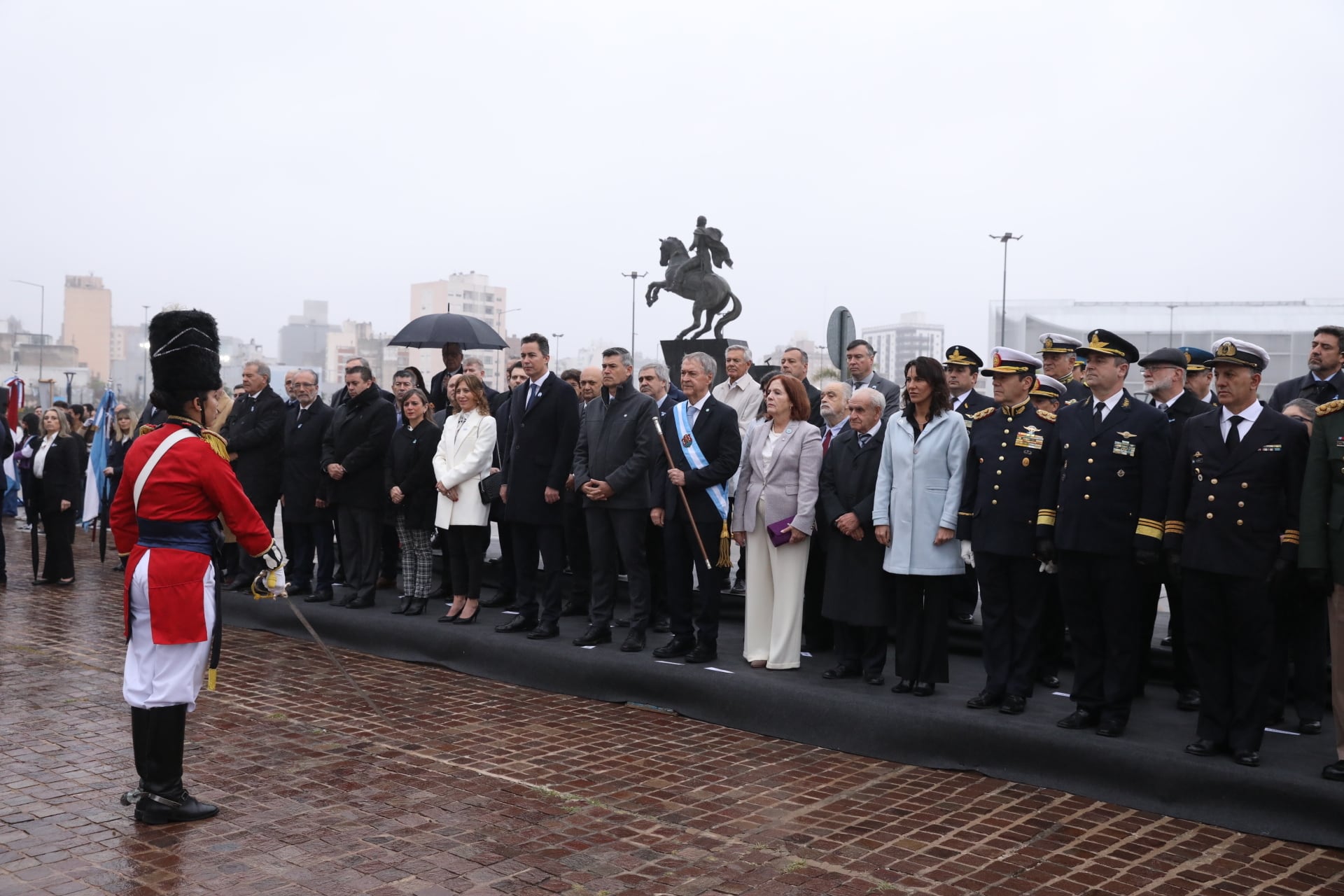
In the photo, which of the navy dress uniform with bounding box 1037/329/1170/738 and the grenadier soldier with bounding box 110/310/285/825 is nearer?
the grenadier soldier with bounding box 110/310/285/825

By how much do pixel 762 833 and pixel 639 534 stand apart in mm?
3325

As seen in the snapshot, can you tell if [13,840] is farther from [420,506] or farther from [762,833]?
[420,506]

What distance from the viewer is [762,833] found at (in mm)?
4965

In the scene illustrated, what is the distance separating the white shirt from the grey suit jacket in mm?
2375

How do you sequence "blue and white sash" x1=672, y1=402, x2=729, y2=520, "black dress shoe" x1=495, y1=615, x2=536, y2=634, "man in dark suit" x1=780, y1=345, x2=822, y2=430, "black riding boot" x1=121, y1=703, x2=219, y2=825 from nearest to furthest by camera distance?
"black riding boot" x1=121, y1=703, x2=219, y2=825 → "blue and white sash" x1=672, y1=402, x2=729, y2=520 → "black dress shoe" x1=495, y1=615, x2=536, y2=634 → "man in dark suit" x1=780, y1=345, x2=822, y2=430

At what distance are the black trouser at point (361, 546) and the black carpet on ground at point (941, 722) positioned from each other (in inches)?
24.0

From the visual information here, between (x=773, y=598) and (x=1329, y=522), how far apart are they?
3.21 m

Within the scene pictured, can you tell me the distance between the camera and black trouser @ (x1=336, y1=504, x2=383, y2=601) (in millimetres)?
9594

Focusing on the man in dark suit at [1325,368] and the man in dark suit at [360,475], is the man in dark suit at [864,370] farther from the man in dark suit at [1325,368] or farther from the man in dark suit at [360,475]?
the man in dark suit at [360,475]

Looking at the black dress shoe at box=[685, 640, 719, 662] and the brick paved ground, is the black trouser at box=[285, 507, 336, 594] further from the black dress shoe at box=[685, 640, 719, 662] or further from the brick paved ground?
the black dress shoe at box=[685, 640, 719, 662]

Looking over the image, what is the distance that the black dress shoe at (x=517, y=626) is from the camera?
8414 mm

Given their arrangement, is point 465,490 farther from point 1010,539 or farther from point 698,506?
point 1010,539

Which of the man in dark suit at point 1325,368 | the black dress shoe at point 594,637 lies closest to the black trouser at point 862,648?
the black dress shoe at point 594,637

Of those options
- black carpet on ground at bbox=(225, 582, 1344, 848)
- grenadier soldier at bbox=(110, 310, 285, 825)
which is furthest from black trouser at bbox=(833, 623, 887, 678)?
grenadier soldier at bbox=(110, 310, 285, 825)
